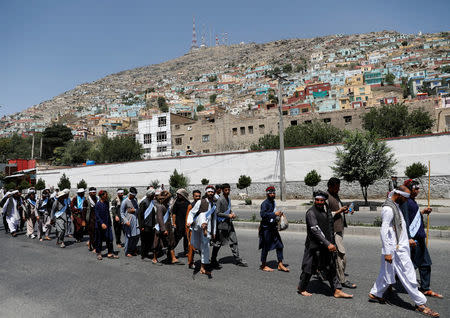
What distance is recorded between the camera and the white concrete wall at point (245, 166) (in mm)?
22703

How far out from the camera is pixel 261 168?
2964cm

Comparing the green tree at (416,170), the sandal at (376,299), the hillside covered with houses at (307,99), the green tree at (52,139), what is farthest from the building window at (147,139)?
the sandal at (376,299)

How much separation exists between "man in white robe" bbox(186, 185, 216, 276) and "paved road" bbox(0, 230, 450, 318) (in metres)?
0.59

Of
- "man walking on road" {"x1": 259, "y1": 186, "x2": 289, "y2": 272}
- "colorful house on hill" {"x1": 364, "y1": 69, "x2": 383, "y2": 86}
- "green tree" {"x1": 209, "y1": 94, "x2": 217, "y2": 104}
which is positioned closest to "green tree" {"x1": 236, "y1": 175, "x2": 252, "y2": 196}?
"man walking on road" {"x1": 259, "y1": 186, "x2": 289, "y2": 272}

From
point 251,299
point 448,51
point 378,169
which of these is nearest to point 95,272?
point 251,299

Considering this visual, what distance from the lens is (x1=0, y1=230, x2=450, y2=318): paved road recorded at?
4.64 meters

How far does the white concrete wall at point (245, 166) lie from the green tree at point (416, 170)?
1.53 metres

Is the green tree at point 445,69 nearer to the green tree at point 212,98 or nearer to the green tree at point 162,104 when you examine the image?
the green tree at point 212,98

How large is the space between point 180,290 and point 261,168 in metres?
24.4

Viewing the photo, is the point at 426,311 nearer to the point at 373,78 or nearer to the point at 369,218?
the point at 369,218

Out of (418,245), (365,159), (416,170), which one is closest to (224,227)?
(418,245)

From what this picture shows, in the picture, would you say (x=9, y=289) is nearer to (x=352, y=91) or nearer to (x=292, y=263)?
(x=292, y=263)

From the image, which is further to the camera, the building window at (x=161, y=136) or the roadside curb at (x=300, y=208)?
the building window at (x=161, y=136)

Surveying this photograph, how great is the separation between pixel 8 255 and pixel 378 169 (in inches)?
700
